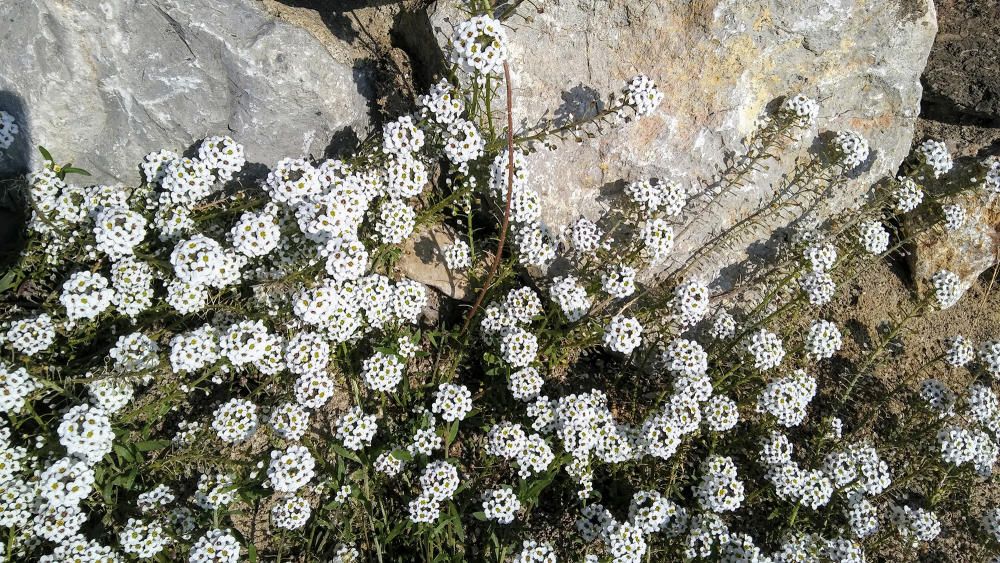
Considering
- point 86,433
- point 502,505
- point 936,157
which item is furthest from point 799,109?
point 86,433

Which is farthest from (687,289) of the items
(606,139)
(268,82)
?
(268,82)

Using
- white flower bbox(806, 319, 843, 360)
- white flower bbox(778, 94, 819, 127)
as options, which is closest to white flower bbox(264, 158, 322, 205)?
white flower bbox(778, 94, 819, 127)

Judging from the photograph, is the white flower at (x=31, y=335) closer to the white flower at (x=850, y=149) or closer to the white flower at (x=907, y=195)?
the white flower at (x=850, y=149)

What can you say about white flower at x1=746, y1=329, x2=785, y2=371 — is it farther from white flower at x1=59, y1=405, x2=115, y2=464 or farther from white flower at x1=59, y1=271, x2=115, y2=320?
white flower at x1=59, y1=271, x2=115, y2=320

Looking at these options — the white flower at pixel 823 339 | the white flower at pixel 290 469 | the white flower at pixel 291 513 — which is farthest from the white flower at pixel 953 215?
the white flower at pixel 291 513

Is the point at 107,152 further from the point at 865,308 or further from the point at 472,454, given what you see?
the point at 865,308

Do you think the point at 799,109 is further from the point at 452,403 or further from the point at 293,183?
the point at 293,183
